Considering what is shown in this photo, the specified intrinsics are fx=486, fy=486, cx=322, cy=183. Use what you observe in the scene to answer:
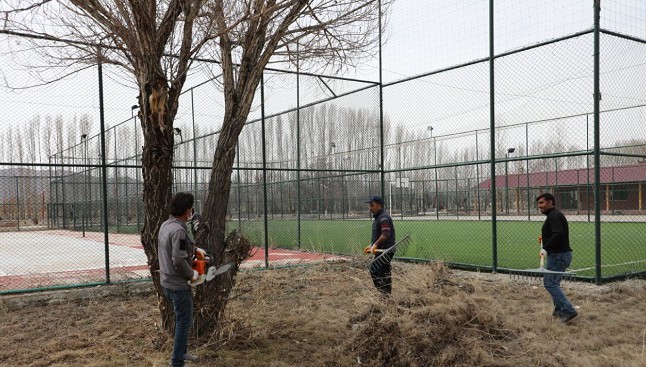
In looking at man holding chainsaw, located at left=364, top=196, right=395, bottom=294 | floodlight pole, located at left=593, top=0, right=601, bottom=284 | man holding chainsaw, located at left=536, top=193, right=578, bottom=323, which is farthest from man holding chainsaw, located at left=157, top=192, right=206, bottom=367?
floodlight pole, located at left=593, top=0, right=601, bottom=284

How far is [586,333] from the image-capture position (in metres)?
5.52

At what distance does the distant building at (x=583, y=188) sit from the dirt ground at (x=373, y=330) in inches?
616

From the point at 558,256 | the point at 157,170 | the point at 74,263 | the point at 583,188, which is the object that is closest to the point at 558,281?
the point at 558,256

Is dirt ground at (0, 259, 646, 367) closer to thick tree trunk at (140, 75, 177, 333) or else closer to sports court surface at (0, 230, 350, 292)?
thick tree trunk at (140, 75, 177, 333)

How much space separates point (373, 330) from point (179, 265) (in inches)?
80.5

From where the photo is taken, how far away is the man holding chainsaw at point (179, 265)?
424 cm

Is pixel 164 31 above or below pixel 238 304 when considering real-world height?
above

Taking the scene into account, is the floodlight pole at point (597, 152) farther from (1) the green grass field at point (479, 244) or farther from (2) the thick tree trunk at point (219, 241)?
(2) the thick tree trunk at point (219, 241)

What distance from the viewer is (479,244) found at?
15.2 metres

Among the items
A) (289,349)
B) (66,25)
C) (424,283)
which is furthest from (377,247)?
(66,25)

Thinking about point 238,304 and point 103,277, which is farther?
point 103,277

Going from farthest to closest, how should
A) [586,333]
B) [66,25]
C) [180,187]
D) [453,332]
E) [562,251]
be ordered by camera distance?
[180,187] → [562,251] → [586,333] → [66,25] → [453,332]

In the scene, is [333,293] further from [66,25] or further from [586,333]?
[66,25]

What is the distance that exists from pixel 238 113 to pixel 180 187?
43.3 ft
